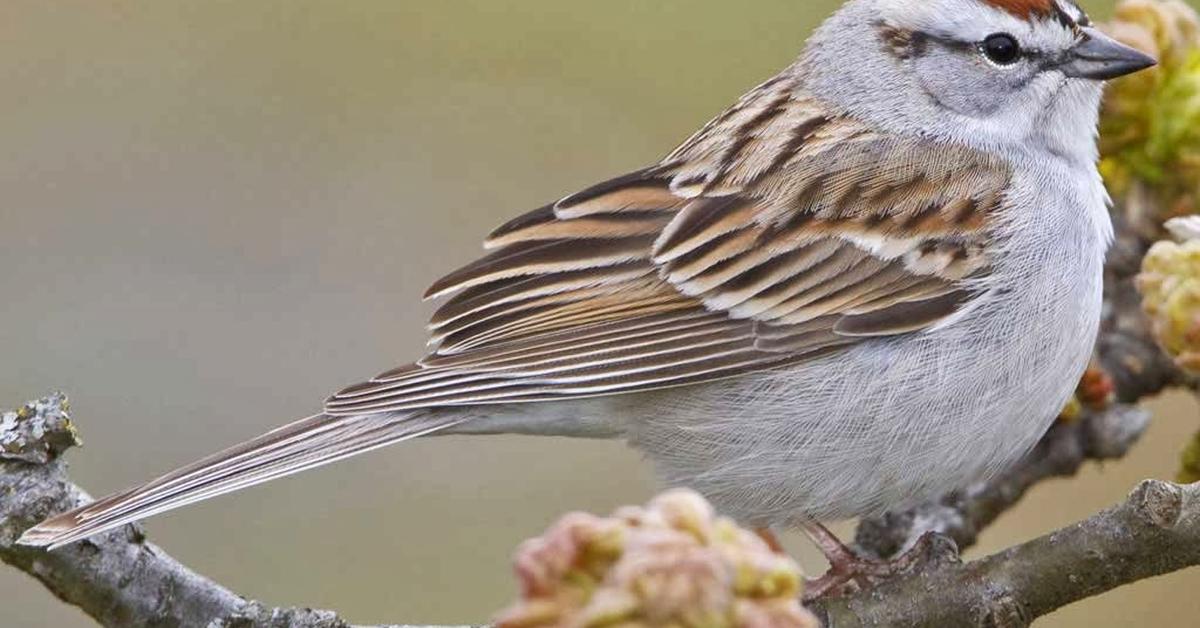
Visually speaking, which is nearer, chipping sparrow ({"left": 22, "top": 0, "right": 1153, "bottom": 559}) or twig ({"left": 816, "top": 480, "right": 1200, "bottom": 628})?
twig ({"left": 816, "top": 480, "right": 1200, "bottom": 628})

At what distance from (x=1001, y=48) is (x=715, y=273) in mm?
775

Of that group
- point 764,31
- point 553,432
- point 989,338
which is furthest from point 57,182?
point 989,338

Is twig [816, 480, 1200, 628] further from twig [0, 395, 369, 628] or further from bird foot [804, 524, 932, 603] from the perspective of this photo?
twig [0, 395, 369, 628]

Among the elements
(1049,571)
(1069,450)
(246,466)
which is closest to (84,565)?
(246,466)

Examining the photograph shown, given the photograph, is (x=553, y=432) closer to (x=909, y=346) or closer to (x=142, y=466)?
(x=909, y=346)

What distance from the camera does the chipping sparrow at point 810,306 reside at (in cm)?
286

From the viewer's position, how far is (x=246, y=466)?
8.72 feet

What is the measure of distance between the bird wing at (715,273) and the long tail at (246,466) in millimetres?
55

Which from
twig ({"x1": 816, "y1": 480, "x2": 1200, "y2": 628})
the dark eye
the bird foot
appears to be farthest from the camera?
the dark eye

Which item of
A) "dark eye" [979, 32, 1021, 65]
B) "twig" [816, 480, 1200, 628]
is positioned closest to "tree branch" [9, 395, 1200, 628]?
"twig" [816, 480, 1200, 628]

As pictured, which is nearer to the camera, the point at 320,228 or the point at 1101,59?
the point at 1101,59

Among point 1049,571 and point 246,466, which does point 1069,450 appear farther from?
point 246,466

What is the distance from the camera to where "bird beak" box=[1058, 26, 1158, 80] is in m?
2.97

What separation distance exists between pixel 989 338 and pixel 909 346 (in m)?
0.13
